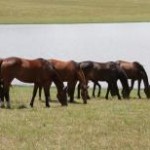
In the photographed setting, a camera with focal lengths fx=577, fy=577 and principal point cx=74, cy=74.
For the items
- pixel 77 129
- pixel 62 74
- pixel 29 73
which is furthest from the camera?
pixel 62 74

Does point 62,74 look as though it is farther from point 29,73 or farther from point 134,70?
point 134,70

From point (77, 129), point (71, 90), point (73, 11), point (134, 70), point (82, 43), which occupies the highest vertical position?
point (77, 129)

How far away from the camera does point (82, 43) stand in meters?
31.2

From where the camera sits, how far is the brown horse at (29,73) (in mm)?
16344

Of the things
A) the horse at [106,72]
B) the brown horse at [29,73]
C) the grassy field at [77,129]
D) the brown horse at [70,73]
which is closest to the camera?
the grassy field at [77,129]

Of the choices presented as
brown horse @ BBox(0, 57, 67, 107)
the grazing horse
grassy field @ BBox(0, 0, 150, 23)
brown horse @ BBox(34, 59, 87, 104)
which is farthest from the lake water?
grassy field @ BBox(0, 0, 150, 23)

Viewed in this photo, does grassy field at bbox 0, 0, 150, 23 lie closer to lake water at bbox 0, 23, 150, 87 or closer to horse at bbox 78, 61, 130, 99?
lake water at bbox 0, 23, 150, 87

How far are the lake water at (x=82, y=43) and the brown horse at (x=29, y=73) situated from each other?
37.8 feet

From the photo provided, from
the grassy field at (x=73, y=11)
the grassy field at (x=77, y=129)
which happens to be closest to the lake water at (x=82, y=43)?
the grassy field at (x=73, y=11)

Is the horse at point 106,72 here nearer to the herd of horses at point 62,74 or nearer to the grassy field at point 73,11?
the herd of horses at point 62,74

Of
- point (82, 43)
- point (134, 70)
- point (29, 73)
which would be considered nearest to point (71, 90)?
point (29, 73)

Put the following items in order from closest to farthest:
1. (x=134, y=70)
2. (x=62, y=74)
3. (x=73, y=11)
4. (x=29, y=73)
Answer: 1. (x=29, y=73)
2. (x=62, y=74)
3. (x=134, y=70)
4. (x=73, y=11)

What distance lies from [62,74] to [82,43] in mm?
12253

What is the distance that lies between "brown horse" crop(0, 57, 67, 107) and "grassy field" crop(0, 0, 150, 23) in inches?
1207
